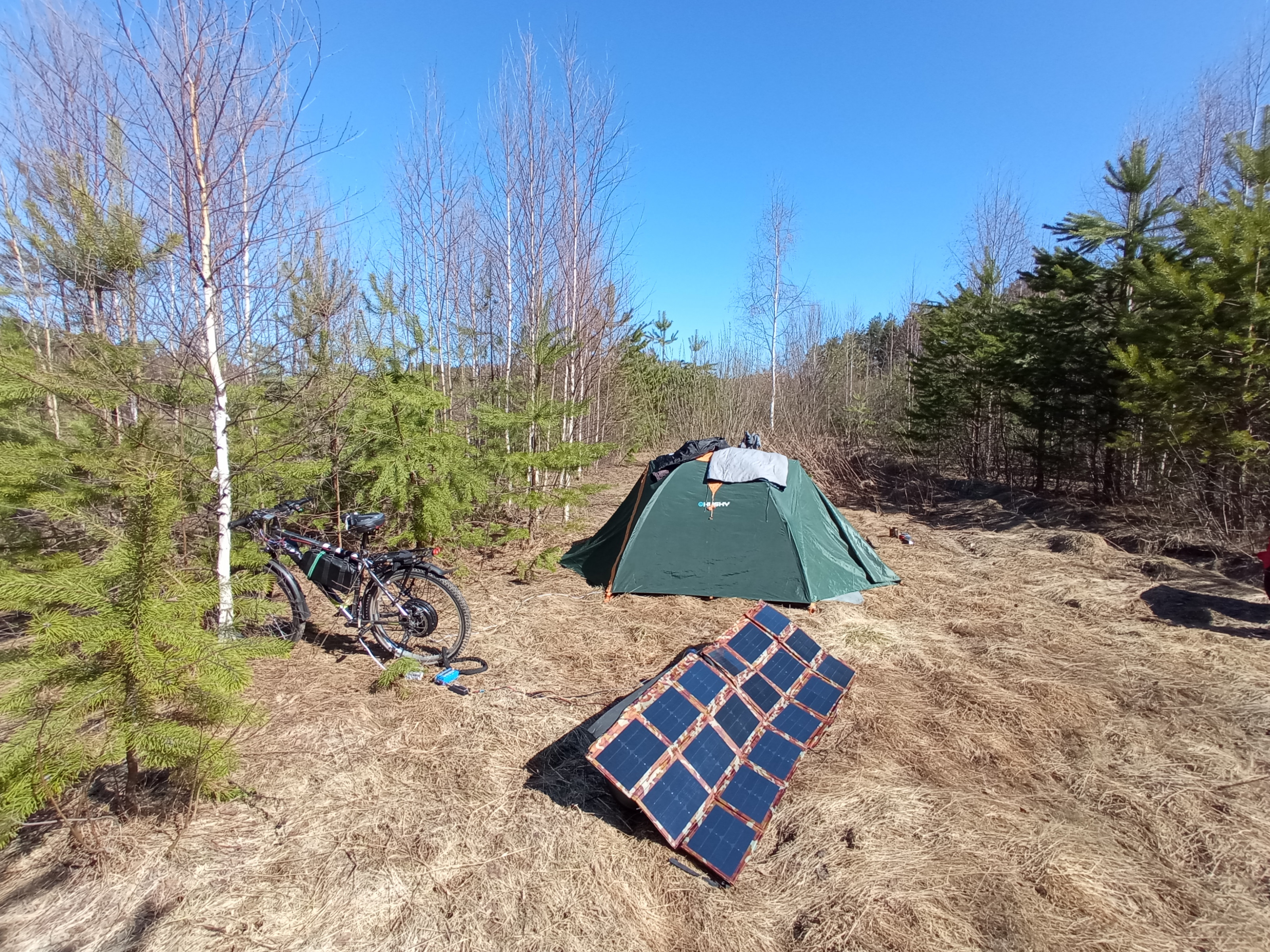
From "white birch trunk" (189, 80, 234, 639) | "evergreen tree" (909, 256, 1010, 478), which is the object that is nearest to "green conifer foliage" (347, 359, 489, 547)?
"white birch trunk" (189, 80, 234, 639)

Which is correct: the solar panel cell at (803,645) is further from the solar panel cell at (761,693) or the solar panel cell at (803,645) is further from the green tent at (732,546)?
the green tent at (732,546)

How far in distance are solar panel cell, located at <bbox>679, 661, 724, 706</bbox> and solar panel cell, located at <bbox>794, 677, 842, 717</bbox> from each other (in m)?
0.62

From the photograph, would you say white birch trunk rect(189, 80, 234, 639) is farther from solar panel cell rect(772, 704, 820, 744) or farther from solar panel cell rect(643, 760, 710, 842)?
solar panel cell rect(772, 704, 820, 744)

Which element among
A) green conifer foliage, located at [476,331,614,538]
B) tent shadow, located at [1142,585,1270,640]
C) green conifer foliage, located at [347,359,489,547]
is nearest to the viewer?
tent shadow, located at [1142,585,1270,640]

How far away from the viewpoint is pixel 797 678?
146 inches

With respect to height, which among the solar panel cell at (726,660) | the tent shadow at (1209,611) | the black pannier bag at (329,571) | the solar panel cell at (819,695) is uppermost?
the black pannier bag at (329,571)

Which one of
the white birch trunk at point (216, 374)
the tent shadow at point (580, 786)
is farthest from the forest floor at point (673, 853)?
the white birch trunk at point (216, 374)

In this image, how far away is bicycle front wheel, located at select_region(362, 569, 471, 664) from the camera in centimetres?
420

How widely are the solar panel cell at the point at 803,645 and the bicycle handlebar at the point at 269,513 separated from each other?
136 inches

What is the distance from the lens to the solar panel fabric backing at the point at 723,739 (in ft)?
8.48

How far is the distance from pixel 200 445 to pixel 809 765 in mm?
4722

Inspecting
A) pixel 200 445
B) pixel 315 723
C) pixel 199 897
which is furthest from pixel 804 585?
pixel 200 445

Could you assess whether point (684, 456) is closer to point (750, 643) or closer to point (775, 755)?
point (750, 643)

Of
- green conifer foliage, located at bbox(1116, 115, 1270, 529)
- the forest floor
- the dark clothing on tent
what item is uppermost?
green conifer foliage, located at bbox(1116, 115, 1270, 529)
